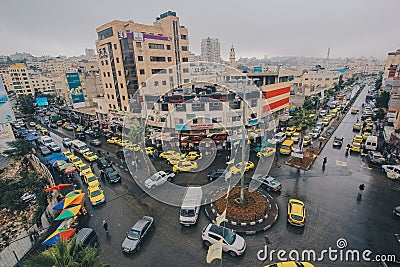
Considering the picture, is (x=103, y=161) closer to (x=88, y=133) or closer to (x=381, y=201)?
(x=88, y=133)

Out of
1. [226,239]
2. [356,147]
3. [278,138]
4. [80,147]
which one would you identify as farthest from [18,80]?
[356,147]

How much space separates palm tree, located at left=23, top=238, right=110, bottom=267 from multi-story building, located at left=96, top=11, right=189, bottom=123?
31.3 meters

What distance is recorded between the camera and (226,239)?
11953 mm

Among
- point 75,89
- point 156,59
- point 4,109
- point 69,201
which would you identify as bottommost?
point 69,201

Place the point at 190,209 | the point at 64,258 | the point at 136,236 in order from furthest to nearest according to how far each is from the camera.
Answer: the point at 190,209
the point at 136,236
the point at 64,258

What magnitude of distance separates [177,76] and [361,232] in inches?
1553

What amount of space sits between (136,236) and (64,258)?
562 cm

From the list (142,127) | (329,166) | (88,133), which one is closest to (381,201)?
(329,166)

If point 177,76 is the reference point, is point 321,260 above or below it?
below

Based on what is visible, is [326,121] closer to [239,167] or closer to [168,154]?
[239,167]

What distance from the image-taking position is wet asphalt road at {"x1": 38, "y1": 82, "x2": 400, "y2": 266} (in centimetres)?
1193

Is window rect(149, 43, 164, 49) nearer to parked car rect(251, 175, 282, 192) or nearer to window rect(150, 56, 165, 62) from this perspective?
window rect(150, 56, 165, 62)

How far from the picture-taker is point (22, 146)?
2844cm

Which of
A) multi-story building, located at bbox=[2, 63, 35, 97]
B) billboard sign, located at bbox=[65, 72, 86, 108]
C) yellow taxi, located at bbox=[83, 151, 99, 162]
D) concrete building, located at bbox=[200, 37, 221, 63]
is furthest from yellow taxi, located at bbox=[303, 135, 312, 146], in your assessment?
concrete building, located at bbox=[200, 37, 221, 63]
